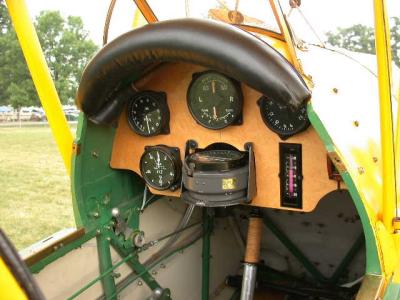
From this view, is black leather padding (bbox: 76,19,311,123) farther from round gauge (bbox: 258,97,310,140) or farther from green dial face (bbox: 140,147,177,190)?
green dial face (bbox: 140,147,177,190)

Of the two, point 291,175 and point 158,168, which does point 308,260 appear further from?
point 158,168

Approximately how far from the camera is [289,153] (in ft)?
6.18

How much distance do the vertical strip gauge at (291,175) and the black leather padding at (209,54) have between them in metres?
0.48

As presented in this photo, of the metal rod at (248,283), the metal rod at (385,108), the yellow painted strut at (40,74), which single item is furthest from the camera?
the metal rod at (248,283)

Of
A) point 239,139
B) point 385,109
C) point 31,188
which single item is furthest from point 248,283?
point 31,188

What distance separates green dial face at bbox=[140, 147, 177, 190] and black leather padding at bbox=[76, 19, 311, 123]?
0.55 m

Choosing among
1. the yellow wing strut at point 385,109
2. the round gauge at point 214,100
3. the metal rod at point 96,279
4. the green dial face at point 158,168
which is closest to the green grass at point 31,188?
the metal rod at point 96,279

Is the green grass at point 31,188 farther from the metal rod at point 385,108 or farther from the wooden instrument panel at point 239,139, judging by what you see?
the metal rod at point 385,108

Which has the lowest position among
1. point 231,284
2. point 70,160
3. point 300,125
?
point 231,284

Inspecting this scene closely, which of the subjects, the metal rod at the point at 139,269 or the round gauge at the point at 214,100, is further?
the metal rod at the point at 139,269

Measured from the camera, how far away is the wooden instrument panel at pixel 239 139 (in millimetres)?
1854

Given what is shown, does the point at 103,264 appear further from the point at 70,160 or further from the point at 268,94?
the point at 268,94

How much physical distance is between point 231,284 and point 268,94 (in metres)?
2.02

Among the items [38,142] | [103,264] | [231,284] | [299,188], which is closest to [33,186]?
[38,142]
